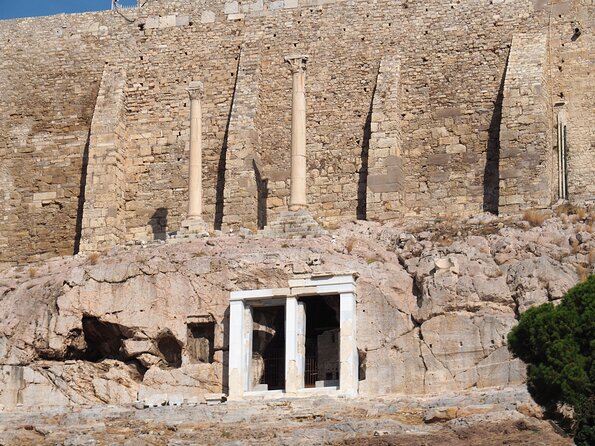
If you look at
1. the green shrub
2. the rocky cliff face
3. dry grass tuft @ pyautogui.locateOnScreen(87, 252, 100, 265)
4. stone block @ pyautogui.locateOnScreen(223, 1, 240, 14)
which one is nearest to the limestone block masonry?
the rocky cliff face

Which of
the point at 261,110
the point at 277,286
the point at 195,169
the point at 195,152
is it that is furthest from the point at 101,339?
the point at 261,110

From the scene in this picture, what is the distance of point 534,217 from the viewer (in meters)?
44.4

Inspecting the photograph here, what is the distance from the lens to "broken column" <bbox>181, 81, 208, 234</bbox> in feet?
158

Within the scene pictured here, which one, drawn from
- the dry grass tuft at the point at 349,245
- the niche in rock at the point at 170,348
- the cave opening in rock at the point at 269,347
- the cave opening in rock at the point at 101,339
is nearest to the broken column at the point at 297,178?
the dry grass tuft at the point at 349,245

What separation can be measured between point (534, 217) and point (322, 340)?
5.69 m

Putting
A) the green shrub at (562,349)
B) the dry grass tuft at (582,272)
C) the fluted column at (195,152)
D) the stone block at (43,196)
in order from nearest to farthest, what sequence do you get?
1. the green shrub at (562,349)
2. the dry grass tuft at (582,272)
3. the fluted column at (195,152)
4. the stone block at (43,196)

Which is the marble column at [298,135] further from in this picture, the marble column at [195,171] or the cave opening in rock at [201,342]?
the cave opening in rock at [201,342]

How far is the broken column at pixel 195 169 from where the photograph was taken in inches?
1896

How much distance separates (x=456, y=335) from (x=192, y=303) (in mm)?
6404

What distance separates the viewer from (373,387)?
139 ft

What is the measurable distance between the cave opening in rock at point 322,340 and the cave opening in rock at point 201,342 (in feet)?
7.33

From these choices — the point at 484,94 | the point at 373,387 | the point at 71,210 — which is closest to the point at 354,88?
the point at 484,94

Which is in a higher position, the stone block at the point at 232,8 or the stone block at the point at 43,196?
the stone block at the point at 232,8

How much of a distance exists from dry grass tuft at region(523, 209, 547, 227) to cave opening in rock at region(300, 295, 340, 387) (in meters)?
4.87
